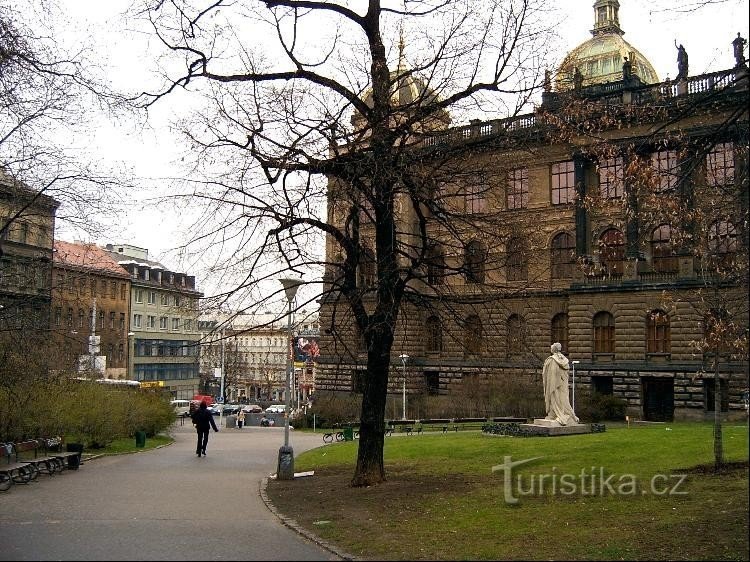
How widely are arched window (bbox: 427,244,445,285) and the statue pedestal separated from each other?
9.21m

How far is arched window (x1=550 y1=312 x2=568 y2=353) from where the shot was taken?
5428 cm

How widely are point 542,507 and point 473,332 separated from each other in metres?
5.28

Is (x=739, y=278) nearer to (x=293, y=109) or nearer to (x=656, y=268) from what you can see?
(x=293, y=109)

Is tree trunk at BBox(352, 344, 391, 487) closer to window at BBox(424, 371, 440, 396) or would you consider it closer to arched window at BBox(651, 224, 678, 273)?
arched window at BBox(651, 224, 678, 273)

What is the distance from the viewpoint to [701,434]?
24.6 m

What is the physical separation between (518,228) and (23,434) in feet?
54.1

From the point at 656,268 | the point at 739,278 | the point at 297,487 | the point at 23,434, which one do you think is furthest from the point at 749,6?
the point at 656,268

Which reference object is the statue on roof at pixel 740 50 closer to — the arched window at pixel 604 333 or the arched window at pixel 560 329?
the arched window at pixel 604 333

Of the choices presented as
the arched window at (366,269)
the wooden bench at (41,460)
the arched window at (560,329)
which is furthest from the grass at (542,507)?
the arched window at (560,329)

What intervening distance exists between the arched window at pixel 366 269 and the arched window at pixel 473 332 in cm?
227

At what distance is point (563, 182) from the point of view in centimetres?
5466

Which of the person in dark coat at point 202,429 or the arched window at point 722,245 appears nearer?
the arched window at point 722,245

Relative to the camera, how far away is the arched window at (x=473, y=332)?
702 inches

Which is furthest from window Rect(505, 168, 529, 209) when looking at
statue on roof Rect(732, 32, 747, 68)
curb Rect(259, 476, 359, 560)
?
curb Rect(259, 476, 359, 560)
